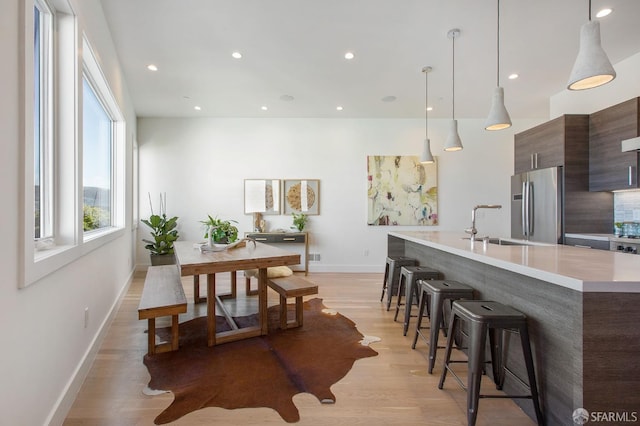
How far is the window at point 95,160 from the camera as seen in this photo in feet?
9.08

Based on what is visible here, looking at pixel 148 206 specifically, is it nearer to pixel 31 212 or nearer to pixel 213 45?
pixel 213 45

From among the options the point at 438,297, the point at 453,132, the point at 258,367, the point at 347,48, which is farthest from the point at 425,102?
the point at 258,367

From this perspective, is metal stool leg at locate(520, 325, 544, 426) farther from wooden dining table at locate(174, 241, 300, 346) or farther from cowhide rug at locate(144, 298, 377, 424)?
wooden dining table at locate(174, 241, 300, 346)

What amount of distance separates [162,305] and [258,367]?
0.84 m

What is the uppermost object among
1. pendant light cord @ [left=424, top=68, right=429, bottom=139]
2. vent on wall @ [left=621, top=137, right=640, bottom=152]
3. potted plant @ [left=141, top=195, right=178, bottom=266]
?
pendant light cord @ [left=424, top=68, right=429, bottom=139]

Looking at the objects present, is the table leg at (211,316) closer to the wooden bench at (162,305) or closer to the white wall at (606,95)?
the wooden bench at (162,305)

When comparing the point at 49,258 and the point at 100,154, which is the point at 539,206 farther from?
the point at 100,154

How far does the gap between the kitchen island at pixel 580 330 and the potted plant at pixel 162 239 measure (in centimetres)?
485

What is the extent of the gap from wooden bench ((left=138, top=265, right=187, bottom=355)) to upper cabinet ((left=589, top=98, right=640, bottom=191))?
187 inches

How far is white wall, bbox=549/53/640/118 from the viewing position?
142 inches

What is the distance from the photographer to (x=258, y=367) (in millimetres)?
2199

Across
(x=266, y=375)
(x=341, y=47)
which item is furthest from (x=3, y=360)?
(x=341, y=47)

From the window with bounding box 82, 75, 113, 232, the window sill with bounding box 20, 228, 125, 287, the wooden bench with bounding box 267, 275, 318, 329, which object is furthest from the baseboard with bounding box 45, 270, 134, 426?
the wooden bench with bounding box 267, 275, 318, 329

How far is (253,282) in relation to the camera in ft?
16.3
